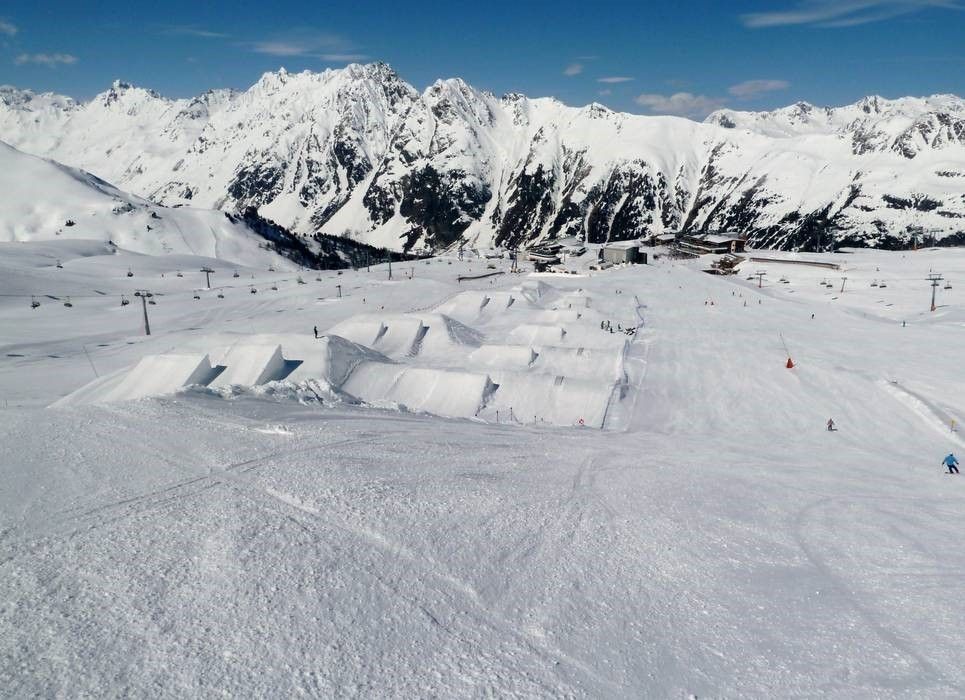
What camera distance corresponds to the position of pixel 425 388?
34219mm

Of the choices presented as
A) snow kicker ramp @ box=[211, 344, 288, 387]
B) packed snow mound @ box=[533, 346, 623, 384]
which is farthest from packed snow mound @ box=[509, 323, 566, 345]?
snow kicker ramp @ box=[211, 344, 288, 387]

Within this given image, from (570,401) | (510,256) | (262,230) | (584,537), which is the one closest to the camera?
(584,537)

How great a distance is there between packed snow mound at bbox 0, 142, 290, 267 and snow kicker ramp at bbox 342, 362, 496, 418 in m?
144

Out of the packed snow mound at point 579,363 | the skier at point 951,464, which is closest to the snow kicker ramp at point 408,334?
the packed snow mound at point 579,363

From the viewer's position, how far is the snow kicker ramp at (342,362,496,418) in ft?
108

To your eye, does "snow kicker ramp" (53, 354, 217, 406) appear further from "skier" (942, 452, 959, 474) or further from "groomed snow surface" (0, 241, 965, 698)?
"skier" (942, 452, 959, 474)

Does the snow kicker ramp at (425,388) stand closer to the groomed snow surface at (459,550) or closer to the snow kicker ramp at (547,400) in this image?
the snow kicker ramp at (547,400)

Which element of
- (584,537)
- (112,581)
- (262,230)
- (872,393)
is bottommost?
(872,393)

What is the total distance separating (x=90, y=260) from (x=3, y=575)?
5159 inches

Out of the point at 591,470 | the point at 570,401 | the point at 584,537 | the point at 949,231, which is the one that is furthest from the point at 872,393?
the point at 949,231

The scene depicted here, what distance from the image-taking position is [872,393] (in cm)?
3519

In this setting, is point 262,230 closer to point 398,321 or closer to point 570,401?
point 398,321

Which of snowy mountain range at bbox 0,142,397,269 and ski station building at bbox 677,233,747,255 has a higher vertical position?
snowy mountain range at bbox 0,142,397,269

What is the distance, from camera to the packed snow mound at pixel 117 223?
546ft
